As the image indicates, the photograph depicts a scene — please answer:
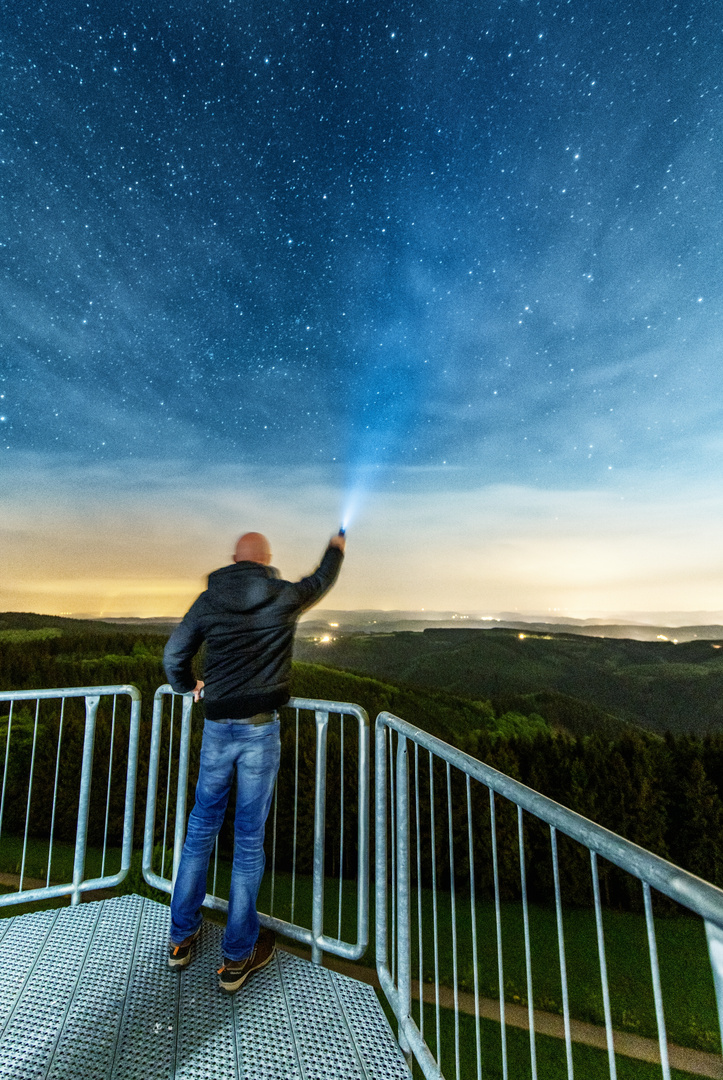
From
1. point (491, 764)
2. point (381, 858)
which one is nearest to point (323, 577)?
point (381, 858)

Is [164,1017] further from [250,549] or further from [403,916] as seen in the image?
[250,549]

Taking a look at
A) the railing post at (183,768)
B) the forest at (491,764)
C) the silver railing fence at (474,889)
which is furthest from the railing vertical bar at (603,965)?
the forest at (491,764)

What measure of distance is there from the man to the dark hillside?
7258 centimetres

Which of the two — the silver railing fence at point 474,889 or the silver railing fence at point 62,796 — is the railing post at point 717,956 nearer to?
the silver railing fence at point 474,889

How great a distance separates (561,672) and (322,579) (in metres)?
92.9

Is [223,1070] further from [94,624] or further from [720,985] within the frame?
[94,624]

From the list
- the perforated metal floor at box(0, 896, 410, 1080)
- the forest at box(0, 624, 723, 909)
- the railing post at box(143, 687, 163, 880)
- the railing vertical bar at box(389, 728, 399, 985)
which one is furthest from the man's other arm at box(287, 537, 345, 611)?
the forest at box(0, 624, 723, 909)

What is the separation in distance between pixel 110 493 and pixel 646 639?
102 m

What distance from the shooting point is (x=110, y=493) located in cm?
3288

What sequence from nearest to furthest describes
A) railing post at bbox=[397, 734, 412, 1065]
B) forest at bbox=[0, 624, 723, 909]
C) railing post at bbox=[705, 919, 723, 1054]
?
railing post at bbox=[705, 919, 723, 1054], railing post at bbox=[397, 734, 412, 1065], forest at bbox=[0, 624, 723, 909]

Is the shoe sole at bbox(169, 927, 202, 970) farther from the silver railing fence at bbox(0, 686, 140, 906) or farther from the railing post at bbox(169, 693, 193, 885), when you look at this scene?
the silver railing fence at bbox(0, 686, 140, 906)

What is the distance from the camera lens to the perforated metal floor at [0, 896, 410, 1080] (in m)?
2.27

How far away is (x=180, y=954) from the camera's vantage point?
9.39 ft

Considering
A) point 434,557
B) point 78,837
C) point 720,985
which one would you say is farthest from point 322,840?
point 434,557
